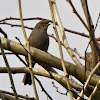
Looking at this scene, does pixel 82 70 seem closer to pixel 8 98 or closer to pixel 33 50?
pixel 33 50

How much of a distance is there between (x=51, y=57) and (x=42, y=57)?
9cm

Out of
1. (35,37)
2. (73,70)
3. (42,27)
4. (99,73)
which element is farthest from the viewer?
(42,27)

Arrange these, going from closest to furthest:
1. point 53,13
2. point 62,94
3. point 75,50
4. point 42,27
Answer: point 53,13
point 62,94
point 75,50
point 42,27

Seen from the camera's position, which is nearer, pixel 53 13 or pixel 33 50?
pixel 53 13

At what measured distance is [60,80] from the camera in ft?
8.84

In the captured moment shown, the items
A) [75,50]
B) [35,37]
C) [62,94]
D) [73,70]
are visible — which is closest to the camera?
[73,70]

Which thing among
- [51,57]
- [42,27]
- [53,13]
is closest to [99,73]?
[51,57]

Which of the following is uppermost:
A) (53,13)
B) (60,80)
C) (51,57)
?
(53,13)

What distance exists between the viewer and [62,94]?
13.1ft

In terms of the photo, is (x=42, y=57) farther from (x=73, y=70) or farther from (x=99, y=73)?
(x=99, y=73)

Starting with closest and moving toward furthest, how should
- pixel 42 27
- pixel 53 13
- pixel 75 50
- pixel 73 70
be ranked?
pixel 53 13
pixel 73 70
pixel 75 50
pixel 42 27

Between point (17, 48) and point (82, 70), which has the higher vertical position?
point (17, 48)

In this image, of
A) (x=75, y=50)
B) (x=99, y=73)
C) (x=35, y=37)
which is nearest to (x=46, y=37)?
(x=35, y=37)

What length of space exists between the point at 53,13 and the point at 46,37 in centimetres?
329
